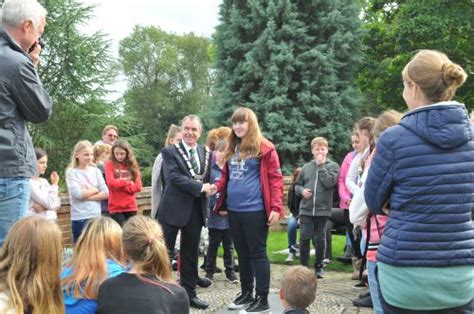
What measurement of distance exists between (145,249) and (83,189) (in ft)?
14.8

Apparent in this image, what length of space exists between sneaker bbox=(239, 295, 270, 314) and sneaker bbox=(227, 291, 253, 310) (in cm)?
17

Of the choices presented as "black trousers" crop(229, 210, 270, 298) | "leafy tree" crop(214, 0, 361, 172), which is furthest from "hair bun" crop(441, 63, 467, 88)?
"leafy tree" crop(214, 0, 361, 172)

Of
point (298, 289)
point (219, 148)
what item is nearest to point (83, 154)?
point (219, 148)

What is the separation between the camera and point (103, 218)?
3.75 metres

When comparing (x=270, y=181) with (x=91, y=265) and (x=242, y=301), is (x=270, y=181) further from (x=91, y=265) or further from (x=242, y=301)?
(x=91, y=265)

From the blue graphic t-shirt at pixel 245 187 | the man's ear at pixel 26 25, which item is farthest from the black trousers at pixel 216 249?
the man's ear at pixel 26 25

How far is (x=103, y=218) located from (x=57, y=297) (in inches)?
28.9

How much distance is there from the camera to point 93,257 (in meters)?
3.50

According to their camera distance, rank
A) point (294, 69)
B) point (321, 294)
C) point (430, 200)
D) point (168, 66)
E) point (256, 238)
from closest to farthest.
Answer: point (430, 200) → point (256, 238) → point (321, 294) → point (294, 69) → point (168, 66)

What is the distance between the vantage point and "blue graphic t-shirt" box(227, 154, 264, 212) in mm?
6008

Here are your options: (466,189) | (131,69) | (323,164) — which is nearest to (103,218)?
(466,189)

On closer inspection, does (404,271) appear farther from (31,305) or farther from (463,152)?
(31,305)

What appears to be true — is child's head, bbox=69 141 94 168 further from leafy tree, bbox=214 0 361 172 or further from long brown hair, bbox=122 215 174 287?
leafy tree, bbox=214 0 361 172

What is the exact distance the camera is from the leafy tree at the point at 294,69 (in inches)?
754
